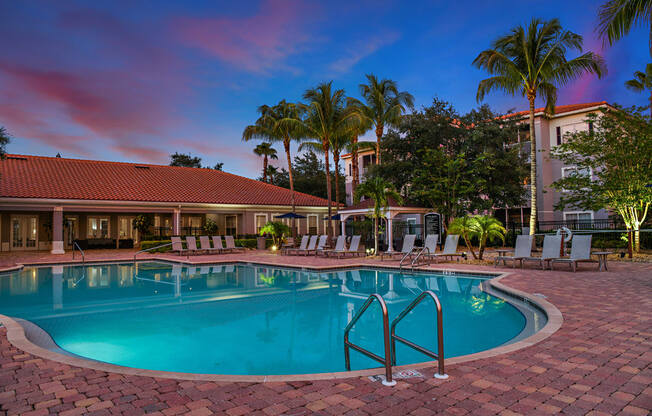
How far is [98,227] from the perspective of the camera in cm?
2723

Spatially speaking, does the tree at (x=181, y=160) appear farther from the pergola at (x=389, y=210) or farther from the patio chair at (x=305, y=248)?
the patio chair at (x=305, y=248)

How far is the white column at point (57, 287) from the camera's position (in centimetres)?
919

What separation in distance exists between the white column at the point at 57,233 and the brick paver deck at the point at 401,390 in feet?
64.1

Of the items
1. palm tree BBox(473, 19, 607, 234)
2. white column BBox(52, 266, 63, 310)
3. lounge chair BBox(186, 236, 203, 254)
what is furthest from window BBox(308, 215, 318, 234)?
white column BBox(52, 266, 63, 310)

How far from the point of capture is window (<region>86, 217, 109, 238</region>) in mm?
26875

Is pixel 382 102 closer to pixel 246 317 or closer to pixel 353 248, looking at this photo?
pixel 353 248

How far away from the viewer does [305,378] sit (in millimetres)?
3564

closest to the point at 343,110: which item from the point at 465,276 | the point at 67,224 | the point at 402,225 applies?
the point at 402,225

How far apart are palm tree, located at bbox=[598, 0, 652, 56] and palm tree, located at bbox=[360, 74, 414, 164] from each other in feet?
52.3

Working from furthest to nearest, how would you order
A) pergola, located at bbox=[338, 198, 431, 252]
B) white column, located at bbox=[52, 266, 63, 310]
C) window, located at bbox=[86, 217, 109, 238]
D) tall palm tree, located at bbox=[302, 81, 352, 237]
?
window, located at bbox=[86, 217, 109, 238] → tall palm tree, located at bbox=[302, 81, 352, 237] → pergola, located at bbox=[338, 198, 431, 252] → white column, located at bbox=[52, 266, 63, 310]

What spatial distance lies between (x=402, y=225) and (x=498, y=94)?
421 inches

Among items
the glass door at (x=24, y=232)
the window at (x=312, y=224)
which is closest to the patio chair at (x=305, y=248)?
the window at (x=312, y=224)

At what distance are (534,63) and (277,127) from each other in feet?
47.5

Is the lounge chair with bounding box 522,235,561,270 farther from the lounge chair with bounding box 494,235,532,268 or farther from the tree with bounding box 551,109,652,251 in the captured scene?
the tree with bounding box 551,109,652,251
